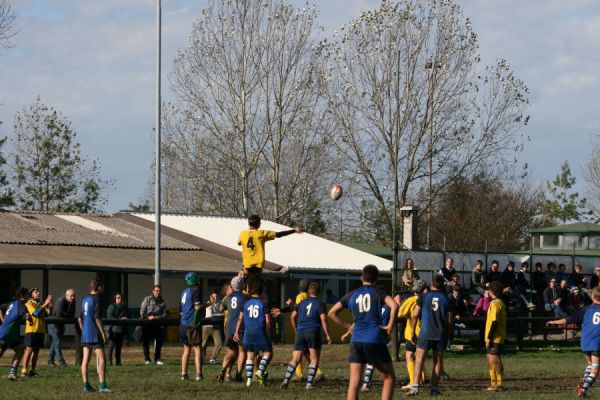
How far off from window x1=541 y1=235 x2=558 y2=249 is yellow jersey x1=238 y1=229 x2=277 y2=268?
35.1 meters

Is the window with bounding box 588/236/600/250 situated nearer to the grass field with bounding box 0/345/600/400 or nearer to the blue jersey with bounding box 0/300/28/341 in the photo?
the grass field with bounding box 0/345/600/400

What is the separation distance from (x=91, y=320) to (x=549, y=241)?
37.3 meters

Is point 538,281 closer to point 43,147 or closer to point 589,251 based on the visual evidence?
point 589,251

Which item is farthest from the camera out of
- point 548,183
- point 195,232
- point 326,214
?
point 548,183

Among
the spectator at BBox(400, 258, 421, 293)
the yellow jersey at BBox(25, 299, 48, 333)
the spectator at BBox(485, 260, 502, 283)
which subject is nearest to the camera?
the yellow jersey at BBox(25, 299, 48, 333)

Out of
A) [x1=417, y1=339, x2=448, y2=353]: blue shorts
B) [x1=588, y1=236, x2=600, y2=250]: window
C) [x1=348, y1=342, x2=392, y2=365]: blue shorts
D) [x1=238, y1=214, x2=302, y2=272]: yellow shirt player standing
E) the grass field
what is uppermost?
[x1=588, y1=236, x2=600, y2=250]: window

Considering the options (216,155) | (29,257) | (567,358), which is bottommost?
(567,358)

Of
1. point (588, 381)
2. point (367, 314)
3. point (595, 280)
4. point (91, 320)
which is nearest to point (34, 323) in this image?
point (91, 320)

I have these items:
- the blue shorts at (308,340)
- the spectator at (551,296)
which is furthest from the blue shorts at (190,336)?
the spectator at (551,296)

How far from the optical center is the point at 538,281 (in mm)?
35812

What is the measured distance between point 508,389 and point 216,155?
39643mm

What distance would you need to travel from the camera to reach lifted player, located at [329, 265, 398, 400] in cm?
1406

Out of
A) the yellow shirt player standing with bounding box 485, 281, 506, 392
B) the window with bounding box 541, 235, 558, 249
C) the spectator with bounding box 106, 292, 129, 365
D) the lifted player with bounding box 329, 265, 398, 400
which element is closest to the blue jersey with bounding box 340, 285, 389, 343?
the lifted player with bounding box 329, 265, 398, 400

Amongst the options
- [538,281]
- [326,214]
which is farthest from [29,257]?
[326,214]
